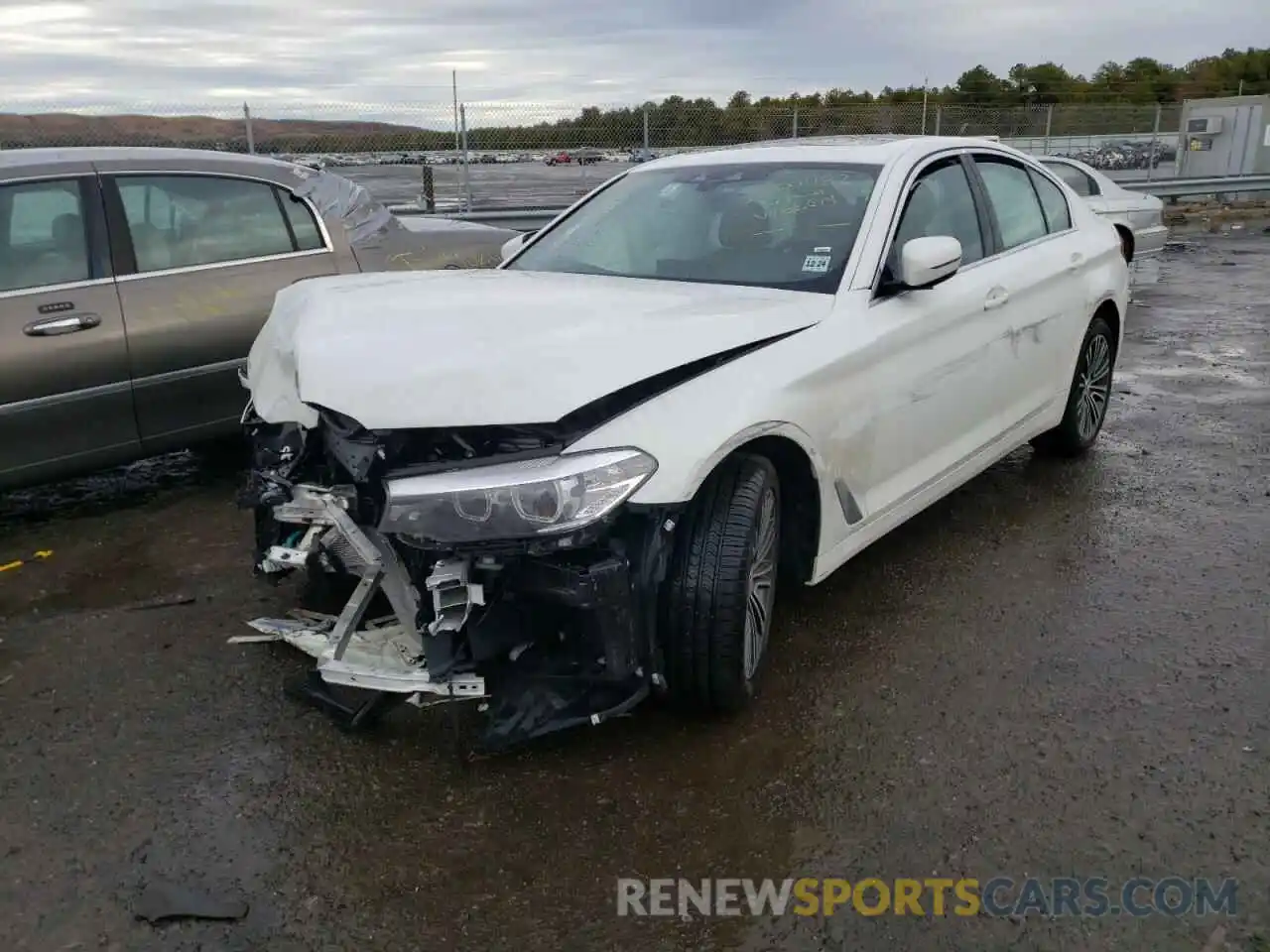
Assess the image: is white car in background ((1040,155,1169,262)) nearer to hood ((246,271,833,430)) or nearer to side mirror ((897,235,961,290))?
side mirror ((897,235,961,290))

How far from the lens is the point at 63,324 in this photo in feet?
14.9

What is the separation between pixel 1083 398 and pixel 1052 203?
993 millimetres

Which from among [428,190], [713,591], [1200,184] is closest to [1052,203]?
[713,591]

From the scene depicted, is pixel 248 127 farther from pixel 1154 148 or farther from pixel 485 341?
pixel 1154 148

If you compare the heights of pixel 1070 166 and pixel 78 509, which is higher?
pixel 1070 166

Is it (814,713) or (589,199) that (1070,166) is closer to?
(589,199)

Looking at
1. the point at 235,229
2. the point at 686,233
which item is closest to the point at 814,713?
the point at 686,233

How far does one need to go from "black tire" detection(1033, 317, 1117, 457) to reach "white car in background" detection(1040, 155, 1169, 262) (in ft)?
15.3

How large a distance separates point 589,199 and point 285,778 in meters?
2.89

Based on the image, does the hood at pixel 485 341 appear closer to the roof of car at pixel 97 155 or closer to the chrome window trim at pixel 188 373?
the chrome window trim at pixel 188 373

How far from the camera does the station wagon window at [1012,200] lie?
4.80 m

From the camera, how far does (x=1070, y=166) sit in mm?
10125

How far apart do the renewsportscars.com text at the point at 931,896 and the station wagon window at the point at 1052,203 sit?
138 inches

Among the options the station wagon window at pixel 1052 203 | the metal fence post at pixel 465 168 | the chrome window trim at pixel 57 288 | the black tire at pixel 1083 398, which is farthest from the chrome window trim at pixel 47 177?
the metal fence post at pixel 465 168
